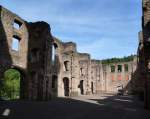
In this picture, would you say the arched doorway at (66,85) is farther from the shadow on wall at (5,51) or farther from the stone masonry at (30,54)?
the shadow on wall at (5,51)

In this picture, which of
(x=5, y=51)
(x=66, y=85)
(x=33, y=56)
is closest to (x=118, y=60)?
(x=66, y=85)

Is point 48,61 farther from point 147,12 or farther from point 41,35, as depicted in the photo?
point 147,12

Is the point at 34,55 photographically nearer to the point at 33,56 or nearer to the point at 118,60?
the point at 33,56

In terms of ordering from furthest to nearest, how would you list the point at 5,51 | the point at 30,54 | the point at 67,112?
the point at 30,54
the point at 5,51
the point at 67,112

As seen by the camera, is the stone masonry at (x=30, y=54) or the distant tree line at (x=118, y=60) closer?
the stone masonry at (x=30, y=54)

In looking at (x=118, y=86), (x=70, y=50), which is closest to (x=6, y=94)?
(x=70, y=50)

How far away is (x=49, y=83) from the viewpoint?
80.8ft

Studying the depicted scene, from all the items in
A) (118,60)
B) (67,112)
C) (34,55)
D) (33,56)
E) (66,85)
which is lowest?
(67,112)

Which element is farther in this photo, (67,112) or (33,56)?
(33,56)

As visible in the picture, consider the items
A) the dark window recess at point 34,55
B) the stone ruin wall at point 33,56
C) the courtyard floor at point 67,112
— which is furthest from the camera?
the dark window recess at point 34,55

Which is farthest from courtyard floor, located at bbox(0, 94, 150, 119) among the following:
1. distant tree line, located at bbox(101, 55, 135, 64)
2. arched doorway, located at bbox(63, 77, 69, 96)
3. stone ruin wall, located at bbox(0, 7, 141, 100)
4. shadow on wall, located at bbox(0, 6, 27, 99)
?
distant tree line, located at bbox(101, 55, 135, 64)

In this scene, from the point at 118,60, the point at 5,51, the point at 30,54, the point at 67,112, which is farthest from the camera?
the point at 118,60

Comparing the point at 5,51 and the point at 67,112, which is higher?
the point at 5,51

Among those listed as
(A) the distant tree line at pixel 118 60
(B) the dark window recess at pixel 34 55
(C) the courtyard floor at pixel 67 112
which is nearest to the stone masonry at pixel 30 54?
(B) the dark window recess at pixel 34 55
